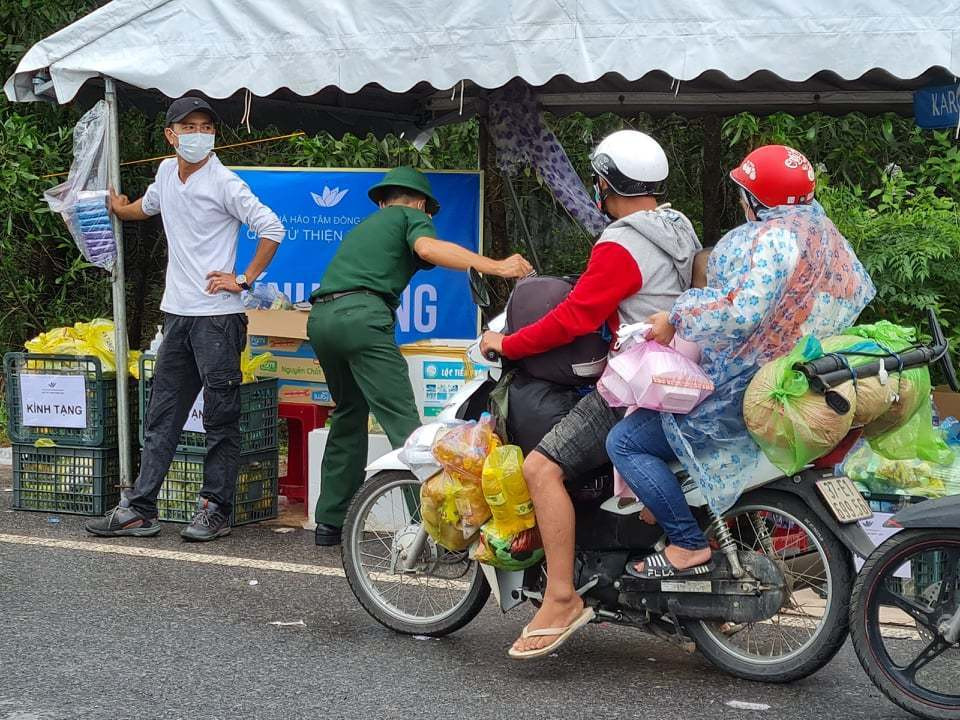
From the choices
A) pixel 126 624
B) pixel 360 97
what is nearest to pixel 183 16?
pixel 360 97

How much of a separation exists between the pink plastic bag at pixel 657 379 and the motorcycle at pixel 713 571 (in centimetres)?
30

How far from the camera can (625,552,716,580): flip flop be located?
4.77 m

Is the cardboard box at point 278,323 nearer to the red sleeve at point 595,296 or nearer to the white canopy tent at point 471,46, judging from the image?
the white canopy tent at point 471,46

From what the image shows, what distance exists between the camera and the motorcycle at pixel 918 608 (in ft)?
14.3

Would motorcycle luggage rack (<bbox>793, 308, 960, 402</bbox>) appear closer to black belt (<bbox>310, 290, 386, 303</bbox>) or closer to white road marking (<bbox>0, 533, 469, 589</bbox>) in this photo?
black belt (<bbox>310, 290, 386, 303</bbox>)

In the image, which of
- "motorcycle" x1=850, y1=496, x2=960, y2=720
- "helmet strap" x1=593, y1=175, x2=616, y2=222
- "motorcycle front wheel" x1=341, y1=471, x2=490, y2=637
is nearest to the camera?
"motorcycle" x1=850, y1=496, x2=960, y2=720


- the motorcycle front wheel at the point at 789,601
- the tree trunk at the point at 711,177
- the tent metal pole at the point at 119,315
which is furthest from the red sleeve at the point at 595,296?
the tree trunk at the point at 711,177

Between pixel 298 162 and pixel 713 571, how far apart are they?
22.3 feet

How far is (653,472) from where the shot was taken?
15.4ft

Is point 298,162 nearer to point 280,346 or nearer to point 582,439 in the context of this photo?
point 280,346

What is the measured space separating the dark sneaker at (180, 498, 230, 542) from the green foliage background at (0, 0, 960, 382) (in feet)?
11.7

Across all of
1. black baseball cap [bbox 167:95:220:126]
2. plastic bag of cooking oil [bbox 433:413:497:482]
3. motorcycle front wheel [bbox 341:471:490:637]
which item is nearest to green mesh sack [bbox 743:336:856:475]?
plastic bag of cooking oil [bbox 433:413:497:482]

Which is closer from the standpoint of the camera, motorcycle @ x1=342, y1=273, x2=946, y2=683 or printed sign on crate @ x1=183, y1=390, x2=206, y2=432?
motorcycle @ x1=342, y1=273, x2=946, y2=683

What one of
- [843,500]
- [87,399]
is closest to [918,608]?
[843,500]
